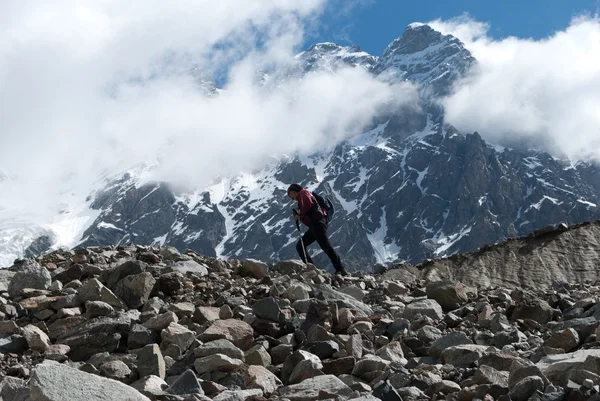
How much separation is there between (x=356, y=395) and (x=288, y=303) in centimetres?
376

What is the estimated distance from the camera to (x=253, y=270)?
13477mm

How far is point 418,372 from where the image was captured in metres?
7.09

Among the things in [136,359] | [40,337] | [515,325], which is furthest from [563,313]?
[40,337]

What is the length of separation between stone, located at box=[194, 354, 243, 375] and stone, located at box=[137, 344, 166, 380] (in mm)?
416

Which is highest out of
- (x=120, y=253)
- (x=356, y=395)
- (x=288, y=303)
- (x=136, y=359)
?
(x=120, y=253)

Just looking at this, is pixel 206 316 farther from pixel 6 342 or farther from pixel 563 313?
pixel 563 313

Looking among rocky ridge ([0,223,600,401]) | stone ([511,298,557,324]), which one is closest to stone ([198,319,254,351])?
rocky ridge ([0,223,600,401])

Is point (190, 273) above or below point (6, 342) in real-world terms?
above

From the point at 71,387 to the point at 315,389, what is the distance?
2.23 m

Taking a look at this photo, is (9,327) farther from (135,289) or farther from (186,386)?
(186,386)

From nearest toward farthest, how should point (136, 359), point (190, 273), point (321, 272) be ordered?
1. point (136, 359)
2. point (190, 273)
3. point (321, 272)

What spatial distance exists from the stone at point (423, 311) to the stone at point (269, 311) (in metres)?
1.98

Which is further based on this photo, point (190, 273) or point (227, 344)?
point (190, 273)

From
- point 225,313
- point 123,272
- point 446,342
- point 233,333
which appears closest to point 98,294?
point 123,272
